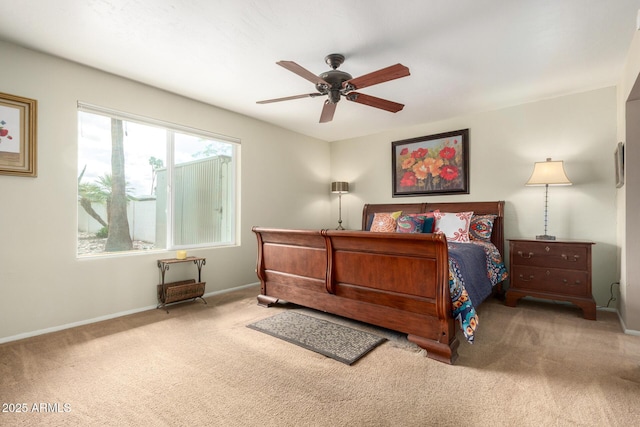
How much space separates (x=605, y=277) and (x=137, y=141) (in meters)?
5.60

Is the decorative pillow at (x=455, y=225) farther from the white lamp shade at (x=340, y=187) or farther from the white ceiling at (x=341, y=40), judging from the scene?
the white lamp shade at (x=340, y=187)

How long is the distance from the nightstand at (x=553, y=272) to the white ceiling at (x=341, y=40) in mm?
1822

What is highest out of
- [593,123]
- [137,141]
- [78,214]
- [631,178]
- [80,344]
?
[593,123]

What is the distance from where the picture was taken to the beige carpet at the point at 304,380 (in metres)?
1.63

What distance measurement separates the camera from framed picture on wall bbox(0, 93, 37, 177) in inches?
101

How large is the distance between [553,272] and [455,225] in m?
1.14

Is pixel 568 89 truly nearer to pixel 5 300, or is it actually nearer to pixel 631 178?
pixel 631 178

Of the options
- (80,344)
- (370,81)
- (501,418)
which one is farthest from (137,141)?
(501,418)

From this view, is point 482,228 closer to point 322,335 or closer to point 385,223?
point 385,223

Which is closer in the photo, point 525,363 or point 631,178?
point 525,363

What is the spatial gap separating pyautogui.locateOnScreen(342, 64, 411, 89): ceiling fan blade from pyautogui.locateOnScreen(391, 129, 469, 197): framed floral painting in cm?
258

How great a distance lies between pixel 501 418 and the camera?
1.61 m

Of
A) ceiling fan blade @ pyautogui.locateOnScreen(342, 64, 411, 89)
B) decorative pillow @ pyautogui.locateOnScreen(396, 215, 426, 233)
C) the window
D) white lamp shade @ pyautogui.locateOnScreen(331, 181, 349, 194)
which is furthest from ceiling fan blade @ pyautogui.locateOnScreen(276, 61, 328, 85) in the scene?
white lamp shade @ pyautogui.locateOnScreen(331, 181, 349, 194)

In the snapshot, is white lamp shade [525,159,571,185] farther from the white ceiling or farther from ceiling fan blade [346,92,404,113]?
ceiling fan blade [346,92,404,113]
